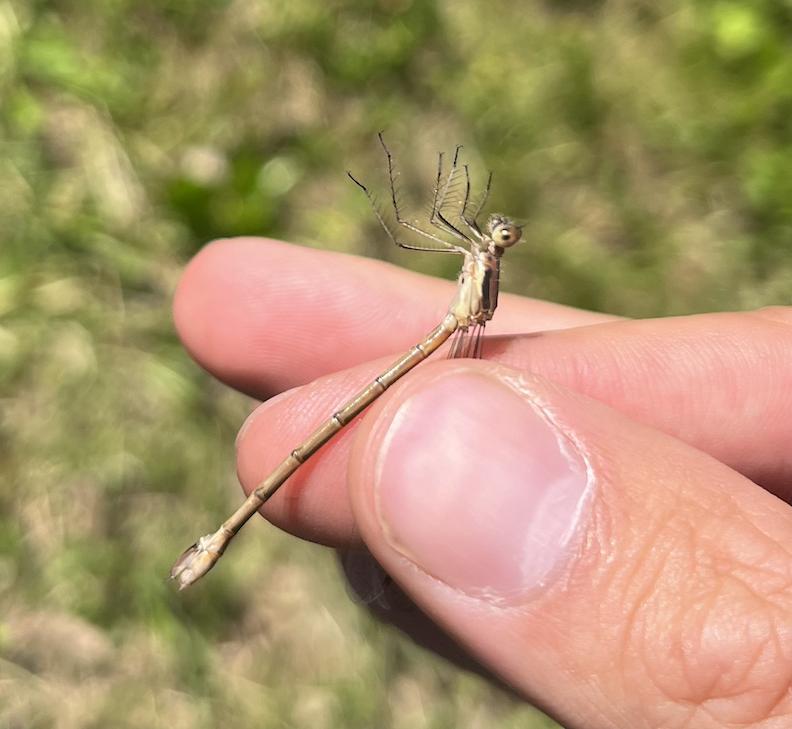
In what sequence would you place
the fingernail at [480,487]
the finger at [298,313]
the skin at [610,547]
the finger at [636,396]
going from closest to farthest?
the skin at [610,547], the fingernail at [480,487], the finger at [636,396], the finger at [298,313]

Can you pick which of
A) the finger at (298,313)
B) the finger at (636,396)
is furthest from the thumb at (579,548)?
the finger at (298,313)

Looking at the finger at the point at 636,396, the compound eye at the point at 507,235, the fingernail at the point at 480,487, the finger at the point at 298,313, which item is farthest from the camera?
the finger at the point at 298,313

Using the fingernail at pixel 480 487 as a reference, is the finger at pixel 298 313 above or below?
below

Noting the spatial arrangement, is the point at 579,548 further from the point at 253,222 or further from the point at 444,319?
the point at 253,222

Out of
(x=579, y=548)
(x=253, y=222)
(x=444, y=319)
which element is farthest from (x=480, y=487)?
(x=253, y=222)

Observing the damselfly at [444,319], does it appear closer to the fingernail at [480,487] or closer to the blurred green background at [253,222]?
the fingernail at [480,487]

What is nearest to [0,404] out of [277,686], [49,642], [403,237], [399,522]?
[49,642]
